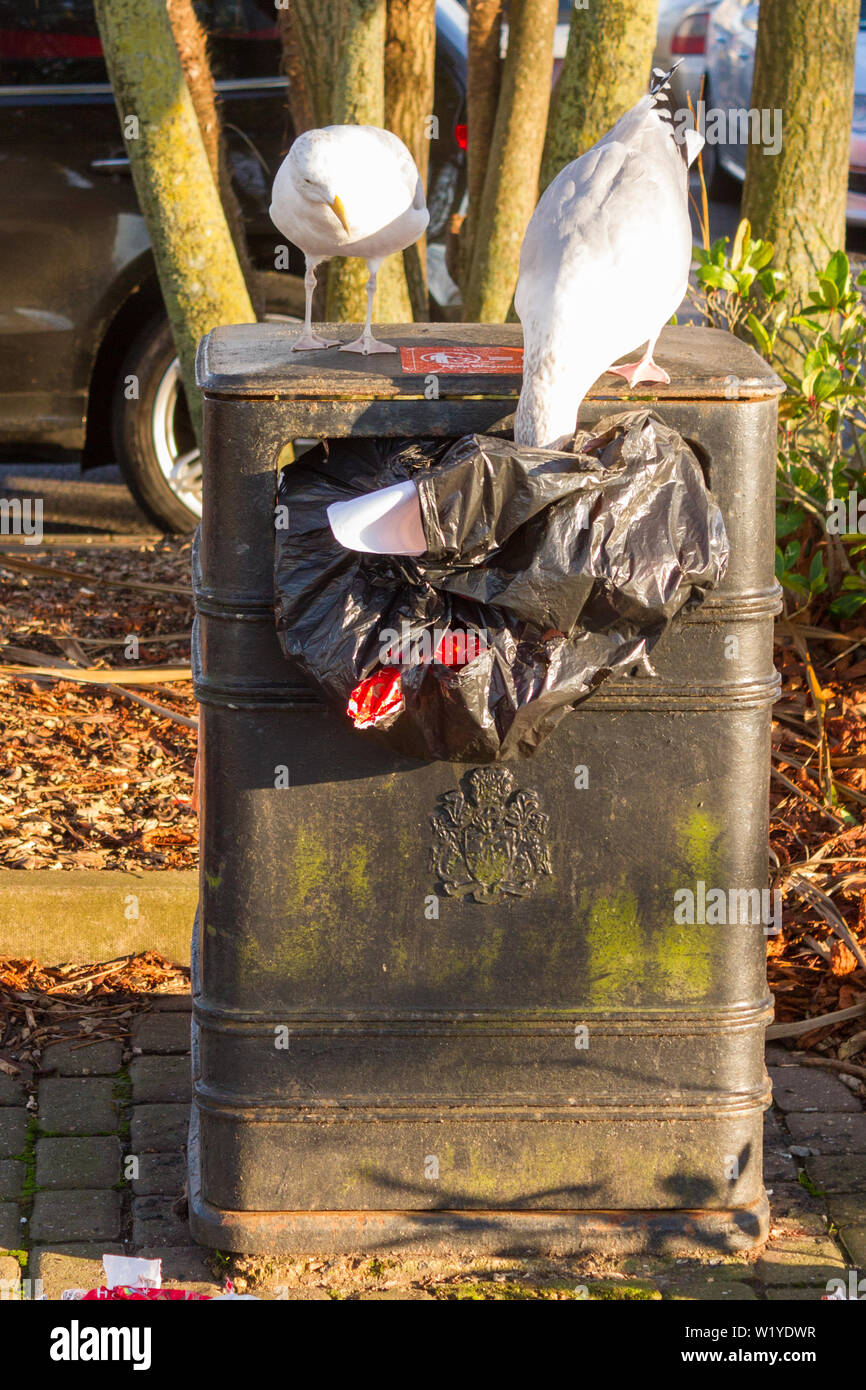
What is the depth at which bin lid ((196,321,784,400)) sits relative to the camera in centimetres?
239

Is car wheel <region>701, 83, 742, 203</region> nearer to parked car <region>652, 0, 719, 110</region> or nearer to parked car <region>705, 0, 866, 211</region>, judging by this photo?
parked car <region>705, 0, 866, 211</region>

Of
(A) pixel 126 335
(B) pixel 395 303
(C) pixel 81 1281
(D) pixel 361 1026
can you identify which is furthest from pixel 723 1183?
(A) pixel 126 335

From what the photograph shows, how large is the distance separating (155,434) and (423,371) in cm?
395

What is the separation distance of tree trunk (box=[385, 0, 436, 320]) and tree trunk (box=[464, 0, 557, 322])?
0.25 m

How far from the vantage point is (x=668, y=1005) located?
8.67 feet

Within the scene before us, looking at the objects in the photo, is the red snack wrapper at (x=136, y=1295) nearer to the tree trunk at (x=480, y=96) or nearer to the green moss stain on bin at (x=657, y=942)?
the green moss stain on bin at (x=657, y=942)

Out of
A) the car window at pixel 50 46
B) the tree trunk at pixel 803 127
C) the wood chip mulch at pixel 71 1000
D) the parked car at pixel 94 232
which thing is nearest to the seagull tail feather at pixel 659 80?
the tree trunk at pixel 803 127

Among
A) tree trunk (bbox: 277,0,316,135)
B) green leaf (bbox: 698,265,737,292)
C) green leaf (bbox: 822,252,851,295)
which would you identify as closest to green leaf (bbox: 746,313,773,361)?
green leaf (bbox: 698,265,737,292)


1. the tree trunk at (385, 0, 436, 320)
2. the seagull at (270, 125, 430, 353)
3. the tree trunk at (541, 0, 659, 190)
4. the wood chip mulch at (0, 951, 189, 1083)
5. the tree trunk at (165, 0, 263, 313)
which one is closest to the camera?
the seagull at (270, 125, 430, 353)

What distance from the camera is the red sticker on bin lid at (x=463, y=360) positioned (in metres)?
2.49

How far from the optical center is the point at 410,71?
16.5 ft

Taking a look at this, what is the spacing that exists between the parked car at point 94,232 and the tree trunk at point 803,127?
7.18 ft

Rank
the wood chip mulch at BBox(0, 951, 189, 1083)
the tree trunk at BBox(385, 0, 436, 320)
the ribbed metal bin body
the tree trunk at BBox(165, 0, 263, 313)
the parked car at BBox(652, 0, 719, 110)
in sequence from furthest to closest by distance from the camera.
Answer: the parked car at BBox(652, 0, 719, 110), the tree trunk at BBox(165, 0, 263, 313), the tree trunk at BBox(385, 0, 436, 320), the wood chip mulch at BBox(0, 951, 189, 1083), the ribbed metal bin body
